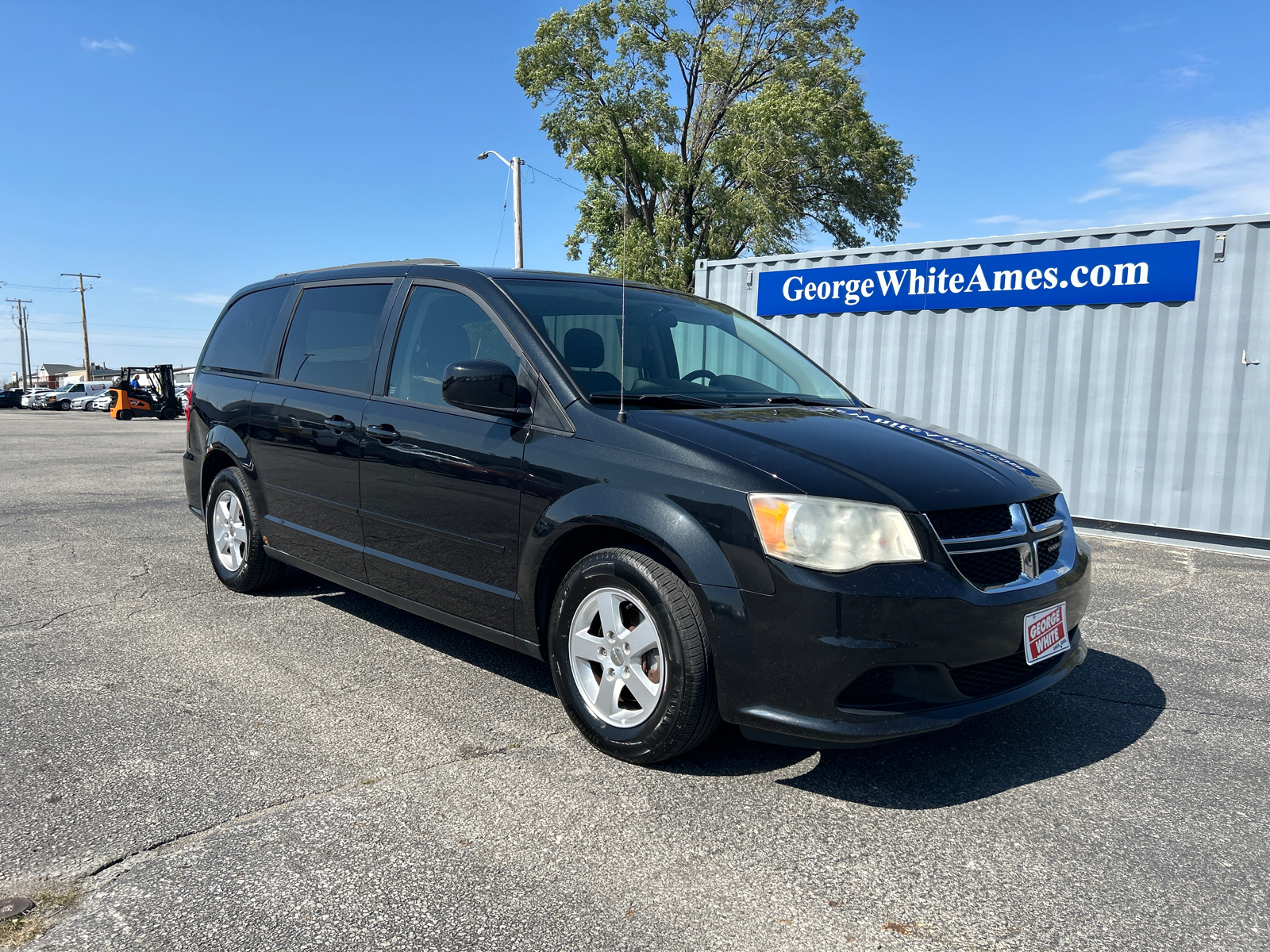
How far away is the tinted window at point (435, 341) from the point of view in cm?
382

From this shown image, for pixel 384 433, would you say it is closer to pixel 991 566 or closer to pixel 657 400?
pixel 657 400

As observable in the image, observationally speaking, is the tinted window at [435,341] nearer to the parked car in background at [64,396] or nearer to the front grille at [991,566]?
the front grille at [991,566]

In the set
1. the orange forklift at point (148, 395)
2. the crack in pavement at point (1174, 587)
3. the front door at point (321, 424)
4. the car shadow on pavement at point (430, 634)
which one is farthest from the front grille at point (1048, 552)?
the orange forklift at point (148, 395)

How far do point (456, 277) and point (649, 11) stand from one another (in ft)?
93.9

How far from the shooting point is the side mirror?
11.1 ft

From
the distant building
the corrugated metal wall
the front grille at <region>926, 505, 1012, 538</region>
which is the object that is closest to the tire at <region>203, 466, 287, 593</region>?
the front grille at <region>926, 505, 1012, 538</region>

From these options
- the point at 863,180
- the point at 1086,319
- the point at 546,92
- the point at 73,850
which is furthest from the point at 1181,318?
the point at 546,92

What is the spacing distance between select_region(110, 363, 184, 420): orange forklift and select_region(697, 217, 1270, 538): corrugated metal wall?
32041 mm

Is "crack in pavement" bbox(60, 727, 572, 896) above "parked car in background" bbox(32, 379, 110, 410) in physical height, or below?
above

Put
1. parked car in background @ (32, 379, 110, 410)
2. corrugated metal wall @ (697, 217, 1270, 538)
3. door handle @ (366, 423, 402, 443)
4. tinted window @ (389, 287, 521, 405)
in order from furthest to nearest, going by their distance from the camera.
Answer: parked car in background @ (32, 379, 110, 410) < corrugated metal wall @ (697, 217, 1270, 538) < door handle @ (366, 423, 402, 443) < tinted window @ (389, 287, 521, 405)

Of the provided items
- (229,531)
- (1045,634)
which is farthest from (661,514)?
(229,531)

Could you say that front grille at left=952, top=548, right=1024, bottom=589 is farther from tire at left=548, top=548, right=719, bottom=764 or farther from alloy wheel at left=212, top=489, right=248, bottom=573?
alloy wheel at left=212, top=489, right=248, bottom=573

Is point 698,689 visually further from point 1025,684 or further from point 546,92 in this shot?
point 546,92

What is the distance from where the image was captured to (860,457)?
3.08 metres
